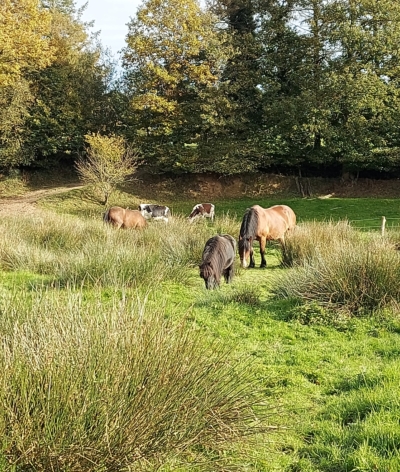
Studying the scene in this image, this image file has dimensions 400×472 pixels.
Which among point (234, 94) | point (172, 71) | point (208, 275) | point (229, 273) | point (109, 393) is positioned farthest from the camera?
point (234, 94)

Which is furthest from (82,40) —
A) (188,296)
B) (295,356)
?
(295,356)

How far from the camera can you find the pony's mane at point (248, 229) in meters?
9.86

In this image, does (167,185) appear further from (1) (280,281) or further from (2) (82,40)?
(1) (280,281)

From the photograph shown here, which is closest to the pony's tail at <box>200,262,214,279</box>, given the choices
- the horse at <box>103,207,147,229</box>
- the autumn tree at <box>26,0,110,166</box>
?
the horse at <box>103,207,147,229</box>

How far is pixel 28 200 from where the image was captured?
23.0 metres

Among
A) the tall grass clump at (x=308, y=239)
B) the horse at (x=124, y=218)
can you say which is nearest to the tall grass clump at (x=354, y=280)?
the tall grass clump at (x=308, y=239)

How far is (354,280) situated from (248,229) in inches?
158

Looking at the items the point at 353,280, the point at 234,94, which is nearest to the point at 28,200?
the point at 234,94

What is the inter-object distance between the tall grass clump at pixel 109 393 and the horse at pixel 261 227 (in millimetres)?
7166

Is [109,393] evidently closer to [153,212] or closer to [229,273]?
[229,273]

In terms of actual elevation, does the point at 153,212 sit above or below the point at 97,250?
below

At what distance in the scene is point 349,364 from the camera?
448 cm

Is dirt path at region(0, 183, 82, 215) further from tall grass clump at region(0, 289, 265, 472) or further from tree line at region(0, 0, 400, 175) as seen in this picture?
tall grass clump at region(0, 289, 265, 472)

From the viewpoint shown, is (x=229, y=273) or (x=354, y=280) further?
(x=229, y=273)
